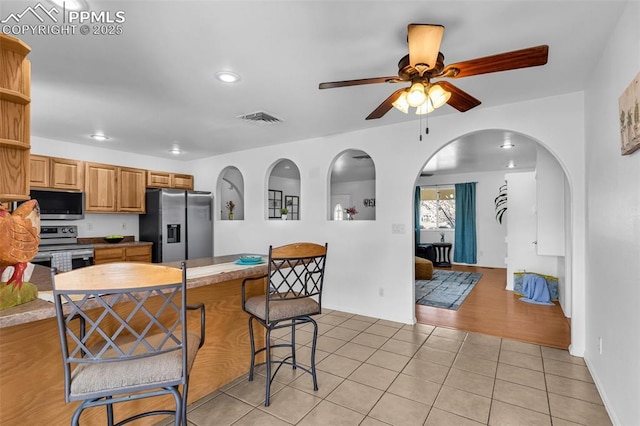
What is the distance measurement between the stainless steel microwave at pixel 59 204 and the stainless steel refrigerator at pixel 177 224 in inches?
38.9

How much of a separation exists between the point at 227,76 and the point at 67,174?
11.6 ft

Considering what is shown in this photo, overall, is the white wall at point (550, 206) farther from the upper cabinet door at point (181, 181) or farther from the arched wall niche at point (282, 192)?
A: the upper cabinet door at point (181, 181)

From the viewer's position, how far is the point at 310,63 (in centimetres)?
241

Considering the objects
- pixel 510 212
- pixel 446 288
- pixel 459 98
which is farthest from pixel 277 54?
pixel 510 212

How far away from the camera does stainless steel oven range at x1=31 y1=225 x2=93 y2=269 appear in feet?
13.4

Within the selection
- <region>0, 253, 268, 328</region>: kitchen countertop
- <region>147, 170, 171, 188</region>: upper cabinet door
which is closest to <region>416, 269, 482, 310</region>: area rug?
<region>0, 253, 268, 328</region>: kitchen countertop

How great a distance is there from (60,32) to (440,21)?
7.60 ft

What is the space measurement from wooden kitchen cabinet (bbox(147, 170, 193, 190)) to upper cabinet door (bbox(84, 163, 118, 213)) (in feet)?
1.88

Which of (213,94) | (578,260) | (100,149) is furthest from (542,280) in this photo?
(100,149)

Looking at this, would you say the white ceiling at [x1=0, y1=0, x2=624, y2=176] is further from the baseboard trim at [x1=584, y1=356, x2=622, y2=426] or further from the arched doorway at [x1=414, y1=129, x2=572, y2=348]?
the baseboard trim at [x1=584, y1=356, x2=622, y2=426]

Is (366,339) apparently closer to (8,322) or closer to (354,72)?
(354,72)

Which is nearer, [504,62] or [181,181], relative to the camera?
[504,62]

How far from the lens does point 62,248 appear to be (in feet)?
14.1

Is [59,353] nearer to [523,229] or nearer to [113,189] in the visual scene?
[113,189]
